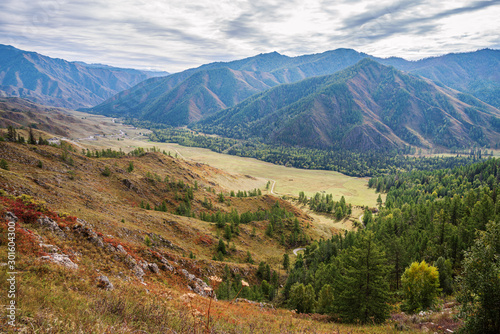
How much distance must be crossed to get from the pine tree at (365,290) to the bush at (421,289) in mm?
12010

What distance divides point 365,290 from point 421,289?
50.7 ft

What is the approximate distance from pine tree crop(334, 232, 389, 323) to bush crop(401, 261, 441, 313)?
12.0 meters

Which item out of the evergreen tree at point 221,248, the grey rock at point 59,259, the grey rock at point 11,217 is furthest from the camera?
the evergreen tree at point 221,248

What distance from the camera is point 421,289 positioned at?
39.5m

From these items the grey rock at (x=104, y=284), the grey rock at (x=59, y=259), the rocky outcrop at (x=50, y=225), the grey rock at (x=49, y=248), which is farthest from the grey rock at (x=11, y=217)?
the grey rock at (x=104, y=284)

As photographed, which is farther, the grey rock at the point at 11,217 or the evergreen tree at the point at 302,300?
the evergreen tree at the point at 302,300

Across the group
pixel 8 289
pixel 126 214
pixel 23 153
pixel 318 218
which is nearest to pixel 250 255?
pixel 126 214

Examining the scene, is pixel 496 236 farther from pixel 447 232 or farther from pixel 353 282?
pixel 447 232

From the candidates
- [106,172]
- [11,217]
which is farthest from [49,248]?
[106,172]

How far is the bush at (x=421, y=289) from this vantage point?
39062 millimetres

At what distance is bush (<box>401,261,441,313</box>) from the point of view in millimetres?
39062

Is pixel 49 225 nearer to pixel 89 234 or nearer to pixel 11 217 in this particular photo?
pixel 11 217

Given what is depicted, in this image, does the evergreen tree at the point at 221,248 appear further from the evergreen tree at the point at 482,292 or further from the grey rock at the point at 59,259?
the evergreen tree at the point at 482,292

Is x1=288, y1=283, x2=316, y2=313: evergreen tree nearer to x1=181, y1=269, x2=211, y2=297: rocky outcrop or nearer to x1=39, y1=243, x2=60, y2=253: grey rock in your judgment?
x1=181, y1=269, x2=211, y2=297: rocky outcrop
